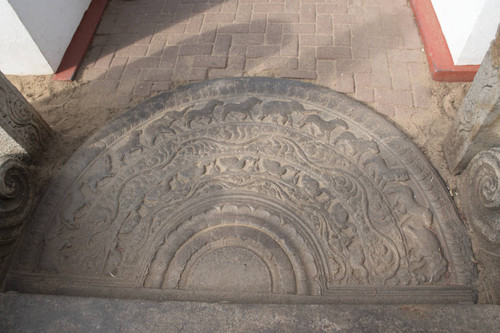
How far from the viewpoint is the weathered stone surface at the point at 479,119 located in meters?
2.25

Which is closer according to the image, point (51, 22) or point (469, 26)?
point (469, 26)

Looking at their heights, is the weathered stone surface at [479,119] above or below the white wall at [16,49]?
below

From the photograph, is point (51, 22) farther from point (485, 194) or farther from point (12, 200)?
point (485, 194)

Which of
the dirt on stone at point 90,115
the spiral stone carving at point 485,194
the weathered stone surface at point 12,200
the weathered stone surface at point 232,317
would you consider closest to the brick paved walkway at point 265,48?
the dirt on stone at point 90,115

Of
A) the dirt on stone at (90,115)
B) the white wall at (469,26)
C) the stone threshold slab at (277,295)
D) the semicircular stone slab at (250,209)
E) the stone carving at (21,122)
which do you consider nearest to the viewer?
the stone threshold slab at (277,295)

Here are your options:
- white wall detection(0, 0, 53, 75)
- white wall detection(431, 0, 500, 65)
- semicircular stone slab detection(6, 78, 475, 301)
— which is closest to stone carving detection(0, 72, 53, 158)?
semicircular stone slab detection(6, 78, 475, 301)

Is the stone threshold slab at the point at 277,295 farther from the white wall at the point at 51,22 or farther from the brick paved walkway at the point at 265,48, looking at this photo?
the white wall at the point at 51,22

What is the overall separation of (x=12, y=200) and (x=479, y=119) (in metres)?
3.54

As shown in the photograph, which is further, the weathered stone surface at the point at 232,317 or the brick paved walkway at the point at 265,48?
the brick paved walkway at the point at 265,48

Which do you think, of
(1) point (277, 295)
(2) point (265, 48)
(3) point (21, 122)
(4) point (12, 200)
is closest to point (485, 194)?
(1) point (277, 295)

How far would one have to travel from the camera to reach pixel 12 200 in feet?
8.62

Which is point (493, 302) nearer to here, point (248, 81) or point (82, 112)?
point (248, 81)

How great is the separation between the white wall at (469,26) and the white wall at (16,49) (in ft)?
14.1

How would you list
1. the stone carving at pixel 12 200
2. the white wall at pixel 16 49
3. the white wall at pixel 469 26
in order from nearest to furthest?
the stone carving at pixel 12 200 → the white wall at pixel 469 26 → the white wall at pixel 16 49
